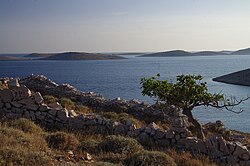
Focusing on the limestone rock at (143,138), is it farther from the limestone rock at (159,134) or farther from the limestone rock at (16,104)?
the limestone rock at (16,104)

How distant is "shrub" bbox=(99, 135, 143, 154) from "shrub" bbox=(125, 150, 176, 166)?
103cm

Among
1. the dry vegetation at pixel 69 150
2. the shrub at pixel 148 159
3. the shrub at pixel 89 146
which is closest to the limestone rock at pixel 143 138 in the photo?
the dry vegetation at pixel 69 150

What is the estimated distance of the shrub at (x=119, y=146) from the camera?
10.5 metres

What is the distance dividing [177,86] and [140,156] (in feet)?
20.9

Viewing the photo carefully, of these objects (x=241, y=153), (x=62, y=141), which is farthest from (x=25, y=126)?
A: (x=241, y=153)

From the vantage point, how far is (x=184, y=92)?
1495 cm

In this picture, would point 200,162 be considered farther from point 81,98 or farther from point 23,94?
point 81,98

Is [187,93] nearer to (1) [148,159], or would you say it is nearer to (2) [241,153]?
(2) [241,153]

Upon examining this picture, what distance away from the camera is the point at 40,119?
44.7 ft

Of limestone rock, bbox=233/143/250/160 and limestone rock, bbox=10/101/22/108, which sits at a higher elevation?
limestone rock, bbox=10/101/22/108

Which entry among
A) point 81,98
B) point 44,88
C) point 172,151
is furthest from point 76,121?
point 44,88

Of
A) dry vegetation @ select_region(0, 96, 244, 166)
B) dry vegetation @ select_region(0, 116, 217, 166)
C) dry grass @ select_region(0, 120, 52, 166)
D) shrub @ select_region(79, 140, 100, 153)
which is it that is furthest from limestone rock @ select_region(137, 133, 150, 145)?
dry grass @ select_region(0, 120, 52, 166)

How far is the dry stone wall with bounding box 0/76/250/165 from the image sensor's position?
12.0 metres

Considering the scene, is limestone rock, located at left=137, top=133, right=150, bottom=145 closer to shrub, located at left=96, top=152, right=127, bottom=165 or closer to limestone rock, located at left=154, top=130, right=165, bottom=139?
limestone rock, located at left=154, top=130, right=165, bottom=139
